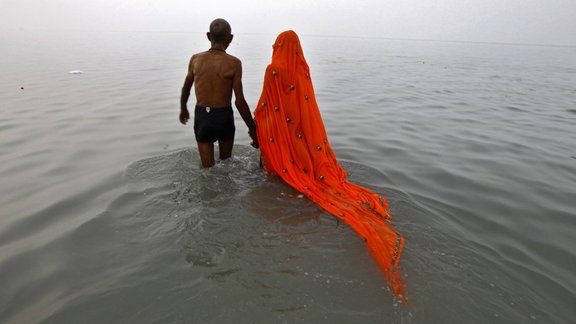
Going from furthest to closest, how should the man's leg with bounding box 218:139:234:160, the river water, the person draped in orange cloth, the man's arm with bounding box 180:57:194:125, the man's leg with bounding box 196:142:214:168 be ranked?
the man's leg with bounding box 218:139:234:160
the man's leg with bounding box 196:142:214:168
the man's arm with bounding box 180:57:194:125
the person draped in orange cloth
the river water

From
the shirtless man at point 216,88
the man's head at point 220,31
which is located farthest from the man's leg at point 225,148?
the man's head at point 220,31

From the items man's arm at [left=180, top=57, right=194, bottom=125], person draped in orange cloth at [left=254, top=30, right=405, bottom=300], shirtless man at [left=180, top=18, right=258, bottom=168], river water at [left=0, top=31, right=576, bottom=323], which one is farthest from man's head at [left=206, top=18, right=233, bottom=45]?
river water at [left=0, top=31, right=576, bottom=323]

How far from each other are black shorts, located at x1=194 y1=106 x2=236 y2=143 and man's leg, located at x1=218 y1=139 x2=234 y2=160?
0.24m

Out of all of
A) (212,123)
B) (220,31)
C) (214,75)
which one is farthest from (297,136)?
(220,31)

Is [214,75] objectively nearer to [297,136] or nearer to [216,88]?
[216,88]

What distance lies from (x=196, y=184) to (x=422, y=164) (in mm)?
3231

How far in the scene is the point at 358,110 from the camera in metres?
8.88

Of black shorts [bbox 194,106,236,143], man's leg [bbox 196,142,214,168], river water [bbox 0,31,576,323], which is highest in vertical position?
black shorts [bbox 194,106,236,143]

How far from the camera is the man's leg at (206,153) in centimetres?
434

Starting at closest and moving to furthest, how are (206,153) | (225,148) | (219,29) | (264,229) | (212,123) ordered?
(264,229) → (219,29) → (212,123) → (206,153) → (225,148)

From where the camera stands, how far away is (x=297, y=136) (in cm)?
397

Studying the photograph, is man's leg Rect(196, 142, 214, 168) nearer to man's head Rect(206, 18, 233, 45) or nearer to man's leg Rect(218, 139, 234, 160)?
man's leg Rect(218, 139, 234, 160)

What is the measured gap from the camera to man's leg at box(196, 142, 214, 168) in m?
4.34

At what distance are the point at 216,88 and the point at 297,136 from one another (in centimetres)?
103
